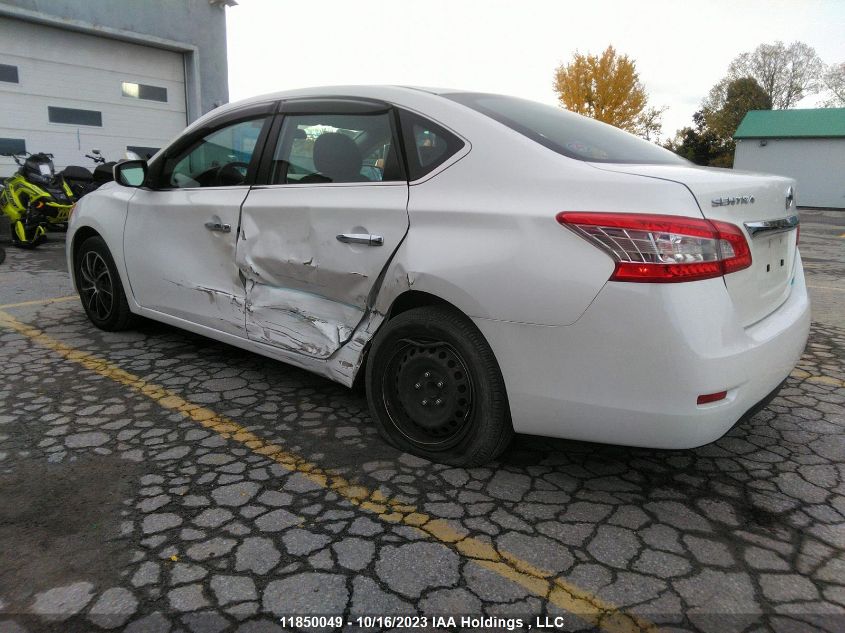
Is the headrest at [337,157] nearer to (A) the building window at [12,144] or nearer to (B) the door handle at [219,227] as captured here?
(B) the door handle at [219,227]

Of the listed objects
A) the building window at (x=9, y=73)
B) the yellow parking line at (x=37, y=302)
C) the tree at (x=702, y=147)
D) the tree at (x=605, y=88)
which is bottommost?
the yellow parking line at (x=37, y=302)

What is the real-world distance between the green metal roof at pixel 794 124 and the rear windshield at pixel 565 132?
1446 inches

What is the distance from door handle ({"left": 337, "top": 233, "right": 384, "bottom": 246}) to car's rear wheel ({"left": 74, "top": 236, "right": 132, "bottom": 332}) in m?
2.22

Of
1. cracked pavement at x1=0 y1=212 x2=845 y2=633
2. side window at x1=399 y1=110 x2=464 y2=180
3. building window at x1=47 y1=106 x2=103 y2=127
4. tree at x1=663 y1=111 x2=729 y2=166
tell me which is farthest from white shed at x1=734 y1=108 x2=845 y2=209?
side window at x1=399 y1=110 x2=464 y2=180

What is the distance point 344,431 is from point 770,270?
1.96m

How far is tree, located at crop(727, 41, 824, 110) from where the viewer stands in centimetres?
5144

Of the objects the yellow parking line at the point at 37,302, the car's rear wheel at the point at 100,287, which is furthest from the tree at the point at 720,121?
the car's rear wheel at the point at 100,287

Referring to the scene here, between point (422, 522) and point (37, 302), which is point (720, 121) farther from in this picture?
point (422, 522)

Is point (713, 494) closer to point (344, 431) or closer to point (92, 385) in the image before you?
point (344, 431)

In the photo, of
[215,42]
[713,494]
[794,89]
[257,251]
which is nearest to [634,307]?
[713,494]

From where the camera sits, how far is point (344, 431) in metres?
3.12

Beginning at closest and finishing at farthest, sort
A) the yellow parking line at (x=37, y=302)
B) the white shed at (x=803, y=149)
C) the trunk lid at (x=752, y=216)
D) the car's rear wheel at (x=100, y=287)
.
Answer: the trunk lid at (x=752, y=216)
the car's rear wheel at (x=100, y=287)
the yellow parking line at (x=37, y=302)
the white shed at (x=803, y=149)

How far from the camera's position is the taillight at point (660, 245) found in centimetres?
211

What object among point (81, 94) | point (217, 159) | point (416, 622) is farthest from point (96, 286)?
point (81, 94)
